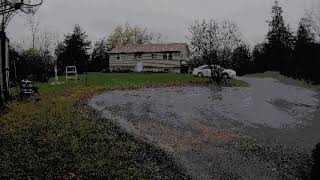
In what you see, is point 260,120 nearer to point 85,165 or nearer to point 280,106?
point 280,106

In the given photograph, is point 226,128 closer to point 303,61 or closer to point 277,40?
point 303,61

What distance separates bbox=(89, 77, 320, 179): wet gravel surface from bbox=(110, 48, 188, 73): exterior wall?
116ft

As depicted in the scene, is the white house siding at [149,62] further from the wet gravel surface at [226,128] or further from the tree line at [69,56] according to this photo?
the wet gravel surface at [226,128]

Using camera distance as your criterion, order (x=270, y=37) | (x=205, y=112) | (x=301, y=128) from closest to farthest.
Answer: (x=301, y=128), (x=205, y=112), (x=270, y=37)

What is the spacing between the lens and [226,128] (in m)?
16.4

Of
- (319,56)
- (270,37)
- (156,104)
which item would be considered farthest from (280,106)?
(270,37)

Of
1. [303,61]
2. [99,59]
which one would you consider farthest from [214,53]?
[99,59]

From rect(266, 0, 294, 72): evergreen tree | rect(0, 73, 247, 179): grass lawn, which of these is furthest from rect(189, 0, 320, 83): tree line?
rect(0, 73, 247, 179): grass lawn

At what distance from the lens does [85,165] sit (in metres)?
10.6

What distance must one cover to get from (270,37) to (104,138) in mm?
69558

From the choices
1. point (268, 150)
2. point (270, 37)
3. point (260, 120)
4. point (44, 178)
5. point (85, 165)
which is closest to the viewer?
point (44, 178)

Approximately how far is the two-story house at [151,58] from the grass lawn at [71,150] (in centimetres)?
4595

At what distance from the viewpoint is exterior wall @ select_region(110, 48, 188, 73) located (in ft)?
209

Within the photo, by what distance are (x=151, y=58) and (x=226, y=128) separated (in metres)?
49.7
